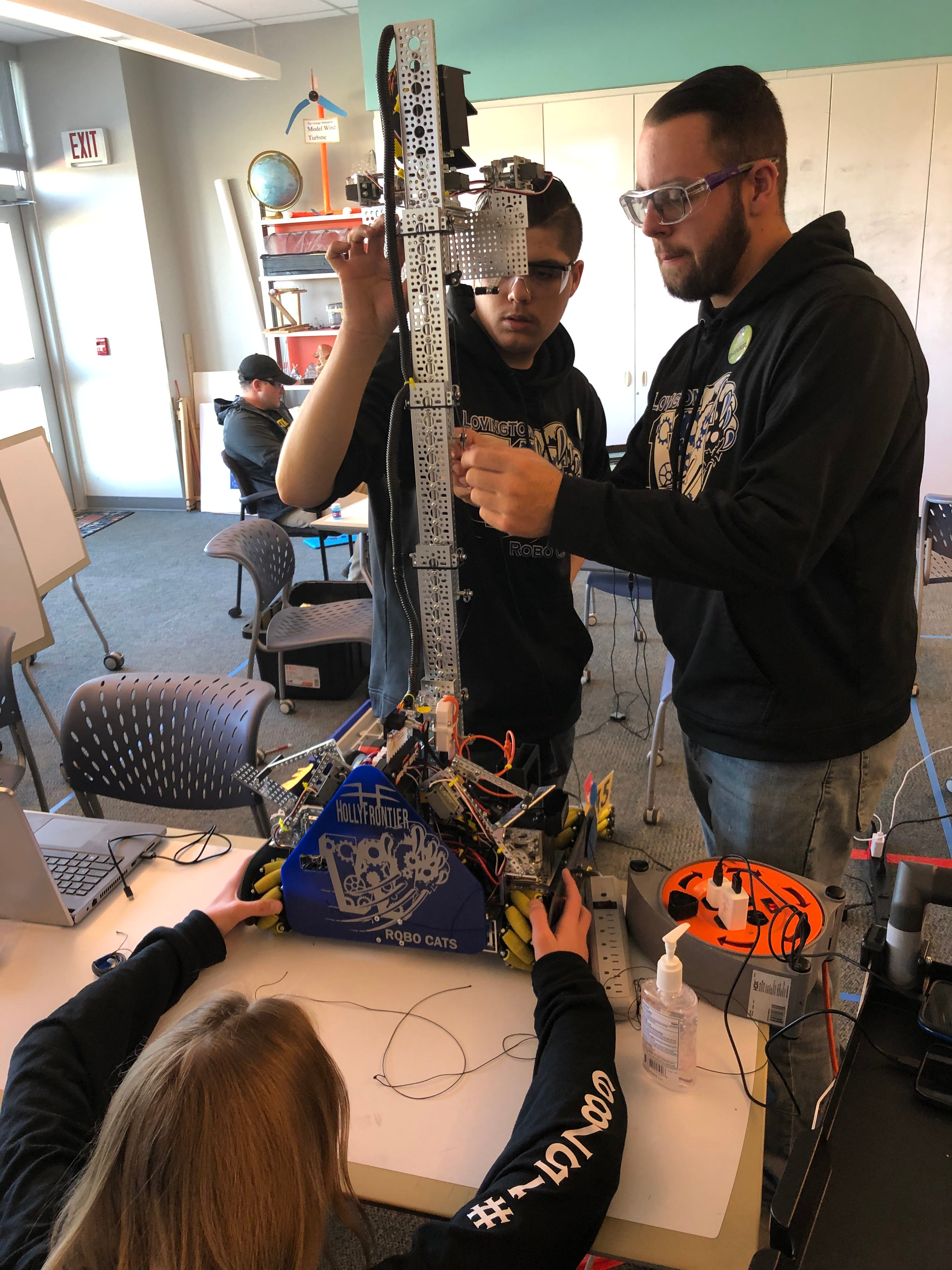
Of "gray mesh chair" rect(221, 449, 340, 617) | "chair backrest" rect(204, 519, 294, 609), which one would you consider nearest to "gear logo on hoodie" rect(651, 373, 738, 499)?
"chair backrest" rect(204, 519, 294, 609)

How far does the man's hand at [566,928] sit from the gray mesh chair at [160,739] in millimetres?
966

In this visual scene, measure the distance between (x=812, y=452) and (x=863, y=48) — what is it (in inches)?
191

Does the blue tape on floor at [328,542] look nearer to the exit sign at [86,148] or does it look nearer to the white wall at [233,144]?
the white wall at [233,144]

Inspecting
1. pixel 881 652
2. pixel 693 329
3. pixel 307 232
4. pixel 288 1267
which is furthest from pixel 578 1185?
pixel 307 232

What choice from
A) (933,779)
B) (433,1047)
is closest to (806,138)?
(933,779)

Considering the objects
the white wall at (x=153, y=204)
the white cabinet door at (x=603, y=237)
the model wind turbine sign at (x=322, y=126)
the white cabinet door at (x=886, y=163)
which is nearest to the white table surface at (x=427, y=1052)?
the white cabinet door at (x=603, y=237)

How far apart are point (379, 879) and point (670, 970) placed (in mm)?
393

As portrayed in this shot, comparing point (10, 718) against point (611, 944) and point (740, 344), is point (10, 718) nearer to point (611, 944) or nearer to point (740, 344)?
point (611, 944)

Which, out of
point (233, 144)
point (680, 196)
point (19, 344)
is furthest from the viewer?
point (19, 344)

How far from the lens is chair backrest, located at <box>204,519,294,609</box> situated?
10.8 ft

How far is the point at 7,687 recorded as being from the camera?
2.56 m

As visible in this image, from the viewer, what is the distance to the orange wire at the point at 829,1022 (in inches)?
50.3

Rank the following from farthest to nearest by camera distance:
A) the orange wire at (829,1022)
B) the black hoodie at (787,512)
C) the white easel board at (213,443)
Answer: the white easel board at (213,443)
the orange wire at (829,1022)
the black hoodie at (787,512)

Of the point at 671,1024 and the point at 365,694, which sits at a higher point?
the point at 671,1024
